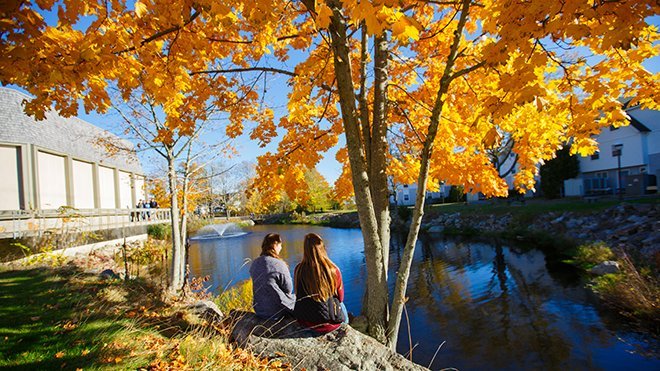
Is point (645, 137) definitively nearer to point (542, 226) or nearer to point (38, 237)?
point (542, 226)

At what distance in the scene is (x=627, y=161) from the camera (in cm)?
2598

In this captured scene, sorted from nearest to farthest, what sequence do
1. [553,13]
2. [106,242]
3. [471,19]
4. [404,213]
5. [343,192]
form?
[553,13]
[471,19]
[343,192]
[106,242]
[404,213]

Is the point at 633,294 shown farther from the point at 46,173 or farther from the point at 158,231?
the point at 46,173

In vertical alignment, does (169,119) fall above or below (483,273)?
above

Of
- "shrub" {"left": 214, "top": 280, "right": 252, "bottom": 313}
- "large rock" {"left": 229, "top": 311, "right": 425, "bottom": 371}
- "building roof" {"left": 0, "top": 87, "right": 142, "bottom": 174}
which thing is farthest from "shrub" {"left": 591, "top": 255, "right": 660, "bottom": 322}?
"building roof" {"left": 0, "top": 87, "right": 142, "bottom": 174}

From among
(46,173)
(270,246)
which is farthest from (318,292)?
(46,173)

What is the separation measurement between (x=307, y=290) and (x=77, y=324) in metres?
2.57

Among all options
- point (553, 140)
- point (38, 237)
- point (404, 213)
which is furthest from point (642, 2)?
point (404, 213)

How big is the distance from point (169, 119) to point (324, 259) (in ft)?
10.7

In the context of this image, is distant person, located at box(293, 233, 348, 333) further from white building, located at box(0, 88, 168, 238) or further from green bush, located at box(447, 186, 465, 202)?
green bush, located at box(447, 186, 465, 202)

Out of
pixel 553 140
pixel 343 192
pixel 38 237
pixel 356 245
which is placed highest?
pixel 553 140

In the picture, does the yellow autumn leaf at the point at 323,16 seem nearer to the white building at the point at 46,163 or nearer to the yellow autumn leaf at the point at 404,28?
the yellow autumn leaf at the point at 404,28

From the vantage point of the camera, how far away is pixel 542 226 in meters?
18.2

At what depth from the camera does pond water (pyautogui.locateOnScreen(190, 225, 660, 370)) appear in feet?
22.8
